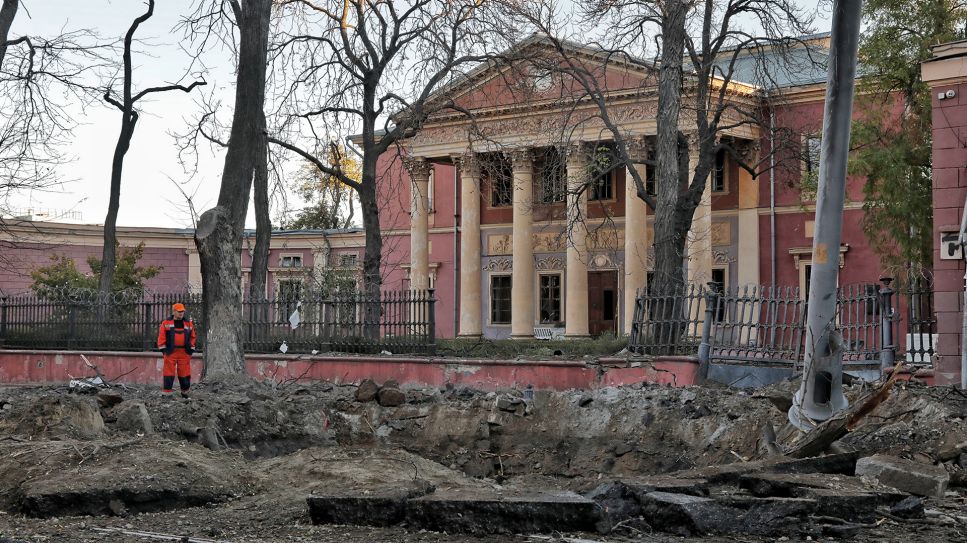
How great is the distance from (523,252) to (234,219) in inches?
806

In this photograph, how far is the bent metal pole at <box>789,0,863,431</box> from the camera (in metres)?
10.4

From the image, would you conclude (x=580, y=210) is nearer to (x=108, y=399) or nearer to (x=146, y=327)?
(x=146, y=327)

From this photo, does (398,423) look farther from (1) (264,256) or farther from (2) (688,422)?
(1) (264,256)

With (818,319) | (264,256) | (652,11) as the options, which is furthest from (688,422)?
(264,256)

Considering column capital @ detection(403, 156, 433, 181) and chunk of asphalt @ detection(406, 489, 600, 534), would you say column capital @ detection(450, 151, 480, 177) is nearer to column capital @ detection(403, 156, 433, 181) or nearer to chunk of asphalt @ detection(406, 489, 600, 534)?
column capital @ detection(403, 156, 433, 181)

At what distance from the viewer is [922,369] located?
14.9 m

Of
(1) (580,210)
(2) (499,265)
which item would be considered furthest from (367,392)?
(2) (499,265)

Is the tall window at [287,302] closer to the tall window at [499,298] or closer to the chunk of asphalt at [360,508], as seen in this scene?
the chunk of asphalt at [360,508]

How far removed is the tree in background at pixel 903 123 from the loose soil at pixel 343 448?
15151 millimetres

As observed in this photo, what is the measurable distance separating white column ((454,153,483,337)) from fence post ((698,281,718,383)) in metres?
22.3

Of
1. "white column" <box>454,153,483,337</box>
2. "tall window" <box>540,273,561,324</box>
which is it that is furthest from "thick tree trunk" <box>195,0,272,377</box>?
"tall window" <box>540,273,561,324</box>

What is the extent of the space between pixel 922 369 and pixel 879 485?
741 cm

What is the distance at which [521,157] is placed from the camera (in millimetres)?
36406

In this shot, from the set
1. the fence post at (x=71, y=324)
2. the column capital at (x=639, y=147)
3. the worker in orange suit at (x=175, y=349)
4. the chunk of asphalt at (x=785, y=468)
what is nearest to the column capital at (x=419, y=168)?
the column capital at (x=639, y=147)
